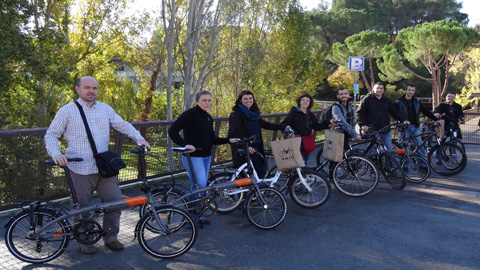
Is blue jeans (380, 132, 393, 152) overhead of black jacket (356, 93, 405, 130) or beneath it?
beneath

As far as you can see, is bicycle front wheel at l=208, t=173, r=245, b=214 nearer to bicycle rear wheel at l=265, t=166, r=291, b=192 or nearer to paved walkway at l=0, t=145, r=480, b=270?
paved walkway at l=0, t=145, r=480, b=270

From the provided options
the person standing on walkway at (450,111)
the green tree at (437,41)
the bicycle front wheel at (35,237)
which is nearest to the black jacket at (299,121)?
the bicycle front wheel at (35,237)

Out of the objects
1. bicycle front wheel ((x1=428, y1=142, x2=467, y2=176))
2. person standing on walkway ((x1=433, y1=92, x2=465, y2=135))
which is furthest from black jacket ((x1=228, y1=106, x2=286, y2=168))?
person standing on walkway ((x1=433, y1=92, x2=465, y2=135))

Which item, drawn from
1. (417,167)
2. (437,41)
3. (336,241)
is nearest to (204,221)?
(336,241)

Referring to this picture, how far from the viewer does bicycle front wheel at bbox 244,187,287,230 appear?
5.18 m

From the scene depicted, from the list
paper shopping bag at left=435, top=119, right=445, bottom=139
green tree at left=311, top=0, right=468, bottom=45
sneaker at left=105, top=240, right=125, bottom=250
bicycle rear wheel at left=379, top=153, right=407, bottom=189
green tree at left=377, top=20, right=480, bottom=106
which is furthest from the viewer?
green tree at left=311, top=0, right=468, bottom=45

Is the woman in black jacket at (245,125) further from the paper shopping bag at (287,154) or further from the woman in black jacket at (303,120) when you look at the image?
the woman in black jacket at (303,120)

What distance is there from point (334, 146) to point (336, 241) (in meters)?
2.16

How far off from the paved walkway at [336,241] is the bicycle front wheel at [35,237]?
0.35ft

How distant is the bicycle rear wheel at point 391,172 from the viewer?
7.01 metres

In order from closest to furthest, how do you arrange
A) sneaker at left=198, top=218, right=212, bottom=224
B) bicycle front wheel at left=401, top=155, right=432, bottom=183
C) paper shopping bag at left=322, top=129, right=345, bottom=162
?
sneaker at left=198, top=218, right=212, bottom=224 → paper shopping bag at left=322, top=129, right=345, bottom=162 → bicycle front wheel at left=401, top=155, right=432, bottom=183

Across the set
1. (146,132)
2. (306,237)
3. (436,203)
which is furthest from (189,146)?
(436,203)

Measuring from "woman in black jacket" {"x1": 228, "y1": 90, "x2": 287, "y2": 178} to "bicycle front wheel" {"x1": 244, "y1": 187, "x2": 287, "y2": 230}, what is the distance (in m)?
0.69

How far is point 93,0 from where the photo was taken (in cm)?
2130
